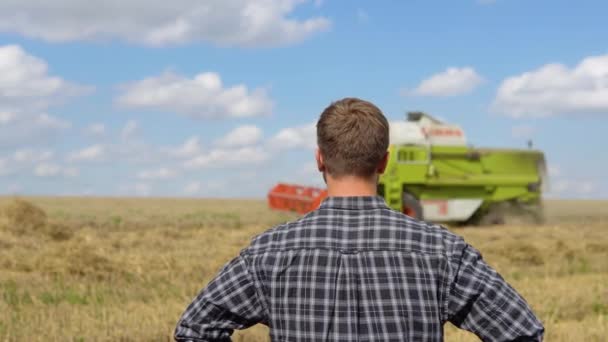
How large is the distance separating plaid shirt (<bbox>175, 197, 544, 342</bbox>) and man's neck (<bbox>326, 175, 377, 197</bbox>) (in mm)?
17

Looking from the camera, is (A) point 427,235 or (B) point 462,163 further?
(B) point 462,163

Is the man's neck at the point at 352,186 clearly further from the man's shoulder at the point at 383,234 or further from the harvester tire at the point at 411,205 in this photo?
the harvester tire at the point at 411,205

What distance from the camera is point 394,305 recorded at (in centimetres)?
200

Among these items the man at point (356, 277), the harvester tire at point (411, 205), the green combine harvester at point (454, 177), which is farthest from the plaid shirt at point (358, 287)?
the harvester tire at point (411, 205)

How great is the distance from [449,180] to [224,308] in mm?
16581

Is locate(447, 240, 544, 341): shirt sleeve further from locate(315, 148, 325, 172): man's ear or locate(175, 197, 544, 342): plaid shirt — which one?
locate(315, 148, 325, 172): man's ear

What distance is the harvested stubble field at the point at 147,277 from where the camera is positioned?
5.98 metres

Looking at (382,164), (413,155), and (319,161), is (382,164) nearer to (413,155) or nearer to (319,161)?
(319,161)

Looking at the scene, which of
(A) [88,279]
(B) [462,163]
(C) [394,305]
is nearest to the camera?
(C) [394,305]

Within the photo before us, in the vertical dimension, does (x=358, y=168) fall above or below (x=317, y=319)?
above

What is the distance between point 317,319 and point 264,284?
180 millimetres

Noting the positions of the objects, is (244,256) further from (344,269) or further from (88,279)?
(88,279)

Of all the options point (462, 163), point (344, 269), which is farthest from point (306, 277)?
point (462, 163)

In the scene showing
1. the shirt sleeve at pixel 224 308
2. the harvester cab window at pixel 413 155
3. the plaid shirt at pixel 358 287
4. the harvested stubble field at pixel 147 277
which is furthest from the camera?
the harvester cab window at pixel 413 155
